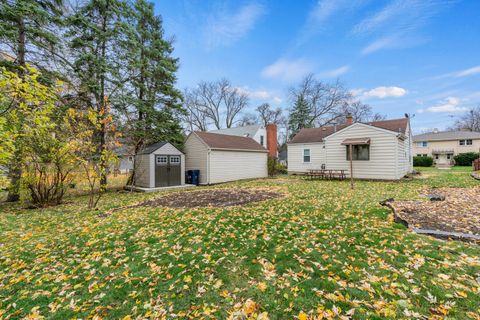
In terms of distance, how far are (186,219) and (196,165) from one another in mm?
9686

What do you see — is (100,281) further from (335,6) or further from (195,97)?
(195,97)

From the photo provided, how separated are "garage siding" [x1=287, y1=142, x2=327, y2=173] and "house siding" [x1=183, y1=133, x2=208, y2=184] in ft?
29.0

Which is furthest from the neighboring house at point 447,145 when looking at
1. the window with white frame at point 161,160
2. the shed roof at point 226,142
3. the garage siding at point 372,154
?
the window with white frame at point 161,160

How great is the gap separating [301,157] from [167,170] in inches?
466

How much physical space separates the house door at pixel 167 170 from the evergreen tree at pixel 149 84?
58.6 inches

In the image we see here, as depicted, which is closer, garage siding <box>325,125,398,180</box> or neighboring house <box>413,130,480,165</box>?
garage siding <box>325,125,398,180</box>

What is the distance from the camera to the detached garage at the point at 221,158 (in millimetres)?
14641

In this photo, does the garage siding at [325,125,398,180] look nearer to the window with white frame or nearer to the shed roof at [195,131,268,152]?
the shed roof at [195,131,268,152]

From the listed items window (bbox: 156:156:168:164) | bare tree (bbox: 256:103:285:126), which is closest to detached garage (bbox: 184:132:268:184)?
window (bbox: 156:156:168:164)

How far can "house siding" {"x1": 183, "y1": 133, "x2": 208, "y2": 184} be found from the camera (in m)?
14.6

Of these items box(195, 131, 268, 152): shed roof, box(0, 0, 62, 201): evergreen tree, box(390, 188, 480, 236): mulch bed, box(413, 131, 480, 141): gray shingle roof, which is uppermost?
box(0, 0, 62, 201): evergreen tree

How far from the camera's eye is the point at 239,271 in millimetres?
3092

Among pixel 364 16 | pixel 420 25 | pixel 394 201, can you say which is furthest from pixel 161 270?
pixel 420 25

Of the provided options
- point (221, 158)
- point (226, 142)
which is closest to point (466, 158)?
point (226, 142)
